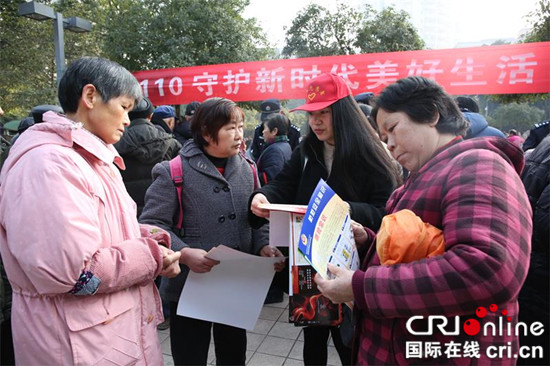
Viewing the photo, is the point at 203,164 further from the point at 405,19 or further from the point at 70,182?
the point at 405,19

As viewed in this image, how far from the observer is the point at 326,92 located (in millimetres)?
1886

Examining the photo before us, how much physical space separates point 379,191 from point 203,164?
894 millimetres

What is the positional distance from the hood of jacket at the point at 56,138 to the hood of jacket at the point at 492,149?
43.4 inches

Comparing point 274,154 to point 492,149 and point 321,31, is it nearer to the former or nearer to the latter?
point 492,149

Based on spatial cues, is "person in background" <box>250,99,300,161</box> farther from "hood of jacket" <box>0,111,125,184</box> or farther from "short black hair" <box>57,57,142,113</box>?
"hood of jacket" <box>0,111,125,184</box>

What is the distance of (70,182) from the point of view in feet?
3.76

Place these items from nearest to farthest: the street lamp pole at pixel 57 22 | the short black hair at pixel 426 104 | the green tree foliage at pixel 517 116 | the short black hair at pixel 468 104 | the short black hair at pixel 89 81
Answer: the short black hair at pixel 426 104, the short black hair at pixel 89 81, the short black hair at pixel 468 104, the street lamp pole at pixel 57 22, the green tree foliage at pixel 517 116

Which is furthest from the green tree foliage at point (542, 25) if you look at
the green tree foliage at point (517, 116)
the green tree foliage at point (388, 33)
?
the green tree foliage at point (517, 116)

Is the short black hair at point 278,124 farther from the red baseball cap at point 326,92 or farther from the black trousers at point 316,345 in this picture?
the black trousers at point 316,345

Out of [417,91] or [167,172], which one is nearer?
[417,91]

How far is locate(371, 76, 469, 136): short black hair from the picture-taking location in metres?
1.18

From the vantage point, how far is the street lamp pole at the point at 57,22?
6082 millimetres

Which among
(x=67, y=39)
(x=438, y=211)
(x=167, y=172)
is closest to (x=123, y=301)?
(x=167, y=172)

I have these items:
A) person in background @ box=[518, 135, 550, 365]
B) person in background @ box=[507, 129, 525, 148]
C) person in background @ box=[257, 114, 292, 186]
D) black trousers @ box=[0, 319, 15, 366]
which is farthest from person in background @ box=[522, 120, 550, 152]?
black trousers @ box=[0, 319, 15, 366]
